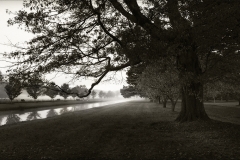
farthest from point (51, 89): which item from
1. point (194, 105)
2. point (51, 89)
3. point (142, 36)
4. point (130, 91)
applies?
point (130, 91)

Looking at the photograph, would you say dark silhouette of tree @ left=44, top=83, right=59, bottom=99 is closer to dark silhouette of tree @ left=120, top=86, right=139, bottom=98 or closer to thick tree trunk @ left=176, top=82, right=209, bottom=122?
thick tree trunk @ left=176, top=82, right=209, bottom=122

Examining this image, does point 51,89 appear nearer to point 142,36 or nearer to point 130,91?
point 142,36

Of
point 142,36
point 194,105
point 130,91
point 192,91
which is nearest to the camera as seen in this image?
point 142,36

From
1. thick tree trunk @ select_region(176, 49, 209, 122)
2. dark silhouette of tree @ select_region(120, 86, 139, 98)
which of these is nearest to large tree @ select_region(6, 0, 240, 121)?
thick tree trunk @ select_region(176, 49, 209, 122)

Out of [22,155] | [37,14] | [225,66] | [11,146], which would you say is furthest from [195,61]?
[11,146]

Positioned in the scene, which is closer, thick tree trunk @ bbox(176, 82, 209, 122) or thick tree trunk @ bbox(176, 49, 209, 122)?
thick tree trunk @ bbox(176, 49, 209, 122)

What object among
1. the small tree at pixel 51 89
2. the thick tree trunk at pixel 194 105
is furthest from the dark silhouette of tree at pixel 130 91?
the small tree at pixel 51 89

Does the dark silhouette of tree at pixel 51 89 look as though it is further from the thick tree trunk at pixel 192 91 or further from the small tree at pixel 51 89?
the thick tree trunk at pixel 192 91

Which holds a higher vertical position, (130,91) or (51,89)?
(130,91)

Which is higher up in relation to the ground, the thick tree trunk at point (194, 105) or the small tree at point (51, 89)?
the small tree at point (51, 89)

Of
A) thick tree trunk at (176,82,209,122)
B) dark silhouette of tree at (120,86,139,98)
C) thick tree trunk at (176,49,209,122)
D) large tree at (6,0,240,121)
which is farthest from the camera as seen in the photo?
dark silhouette of tree at (120,86,139,98)

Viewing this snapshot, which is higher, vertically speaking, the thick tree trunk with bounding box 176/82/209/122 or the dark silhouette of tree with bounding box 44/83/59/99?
the dark silhouette of tree with bounding box 44/83/59/99

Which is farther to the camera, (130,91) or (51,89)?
(130,91)

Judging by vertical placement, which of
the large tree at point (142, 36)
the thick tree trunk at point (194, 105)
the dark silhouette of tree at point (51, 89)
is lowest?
the thick tree trunk at point (194, 105)
